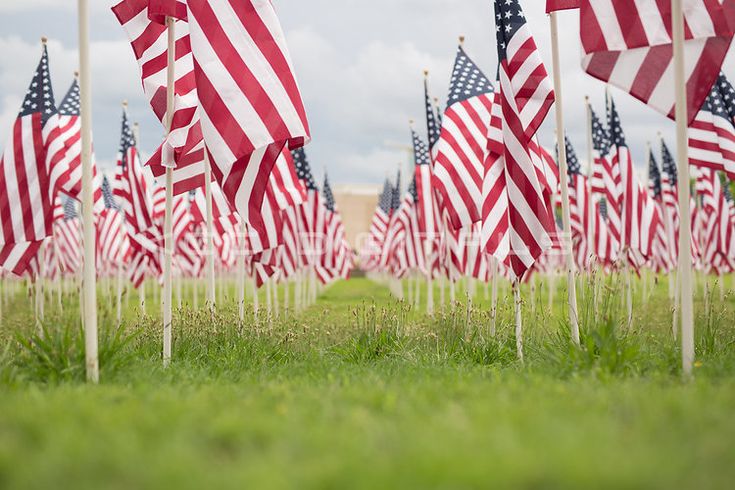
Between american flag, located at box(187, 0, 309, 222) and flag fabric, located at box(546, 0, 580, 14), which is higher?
flag fabric, located at box(546, 0, 580, 14)

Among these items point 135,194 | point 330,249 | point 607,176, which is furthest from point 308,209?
point 607,176

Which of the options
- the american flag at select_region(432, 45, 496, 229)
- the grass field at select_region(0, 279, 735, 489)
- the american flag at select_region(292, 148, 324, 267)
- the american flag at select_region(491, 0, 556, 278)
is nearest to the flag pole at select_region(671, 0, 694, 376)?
the grass field at select_region(0, 279, 735, 489)

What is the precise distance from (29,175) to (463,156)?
7.81 metres

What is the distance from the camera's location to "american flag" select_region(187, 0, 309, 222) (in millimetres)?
8664

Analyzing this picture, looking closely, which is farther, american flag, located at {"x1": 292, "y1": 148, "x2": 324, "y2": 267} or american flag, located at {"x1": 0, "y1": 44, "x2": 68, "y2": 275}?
american flag, located at {"x1": 292, "y1": 148, "x2": 324, "y2": 267}

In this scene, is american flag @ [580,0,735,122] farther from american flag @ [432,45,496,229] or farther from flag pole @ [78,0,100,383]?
flag pole @ [78,0,100,383]

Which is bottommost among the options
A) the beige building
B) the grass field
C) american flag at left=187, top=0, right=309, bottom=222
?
the grass field

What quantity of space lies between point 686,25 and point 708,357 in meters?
3.66

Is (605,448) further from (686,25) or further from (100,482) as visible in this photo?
(686,25)

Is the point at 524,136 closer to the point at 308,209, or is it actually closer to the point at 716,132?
the point at 716,132

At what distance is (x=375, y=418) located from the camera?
568 cm

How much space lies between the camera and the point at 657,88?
26.1 feet

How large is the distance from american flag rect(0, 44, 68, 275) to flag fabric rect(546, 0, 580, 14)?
30.4ft

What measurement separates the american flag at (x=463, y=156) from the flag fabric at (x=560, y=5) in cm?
385
